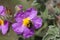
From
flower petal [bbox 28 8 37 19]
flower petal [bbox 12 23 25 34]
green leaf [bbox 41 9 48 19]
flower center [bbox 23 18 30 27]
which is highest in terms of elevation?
green leaf [bbox 41 9 48 19]

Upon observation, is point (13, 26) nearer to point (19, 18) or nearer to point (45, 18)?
point (19, 18)

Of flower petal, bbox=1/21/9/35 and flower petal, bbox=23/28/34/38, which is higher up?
flower petal, bbox=1/21/9/35

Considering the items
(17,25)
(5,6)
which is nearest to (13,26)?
(17,25)

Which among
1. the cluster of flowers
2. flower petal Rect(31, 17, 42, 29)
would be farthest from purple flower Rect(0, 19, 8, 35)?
flower petal Rect(31, 17, 42, 29)

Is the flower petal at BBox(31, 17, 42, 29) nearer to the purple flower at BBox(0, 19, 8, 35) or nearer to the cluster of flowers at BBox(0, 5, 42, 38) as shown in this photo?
the cluster of flowers at BBox(0, 5, 42, 38)

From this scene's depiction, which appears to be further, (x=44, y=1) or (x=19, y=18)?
(x=44, y=1)

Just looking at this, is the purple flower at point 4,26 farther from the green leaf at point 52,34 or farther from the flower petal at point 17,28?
the green leaf at point 52,34

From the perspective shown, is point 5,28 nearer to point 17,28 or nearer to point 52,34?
point 17,28

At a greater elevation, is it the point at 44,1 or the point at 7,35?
the point at 44,1
